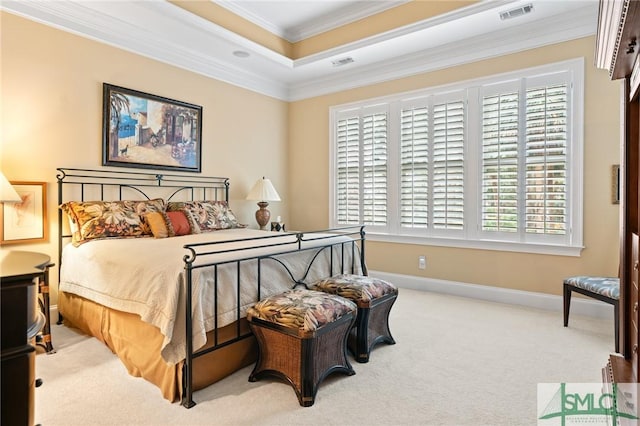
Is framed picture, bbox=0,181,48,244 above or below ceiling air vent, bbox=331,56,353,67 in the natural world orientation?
below

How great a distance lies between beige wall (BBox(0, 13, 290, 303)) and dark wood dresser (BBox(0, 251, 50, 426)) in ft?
8.81

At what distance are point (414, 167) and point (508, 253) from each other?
4.86 ft

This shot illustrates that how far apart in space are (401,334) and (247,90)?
3.87 m

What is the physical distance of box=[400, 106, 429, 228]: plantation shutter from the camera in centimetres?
439

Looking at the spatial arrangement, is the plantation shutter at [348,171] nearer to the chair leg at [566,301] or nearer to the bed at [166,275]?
the bed at [166,275]

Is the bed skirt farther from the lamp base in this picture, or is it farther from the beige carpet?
the lamp base

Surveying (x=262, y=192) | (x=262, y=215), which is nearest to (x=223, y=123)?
(x=262, y=192)

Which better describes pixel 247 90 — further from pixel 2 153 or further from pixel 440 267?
pixel 440 267

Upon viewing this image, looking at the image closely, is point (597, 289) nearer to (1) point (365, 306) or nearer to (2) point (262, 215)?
(1) point (365, 306)

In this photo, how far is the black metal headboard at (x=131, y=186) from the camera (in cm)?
326

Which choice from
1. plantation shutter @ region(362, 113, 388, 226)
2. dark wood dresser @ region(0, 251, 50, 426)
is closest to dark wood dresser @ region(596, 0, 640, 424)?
dark wood dresser @ region(0, 251, 50, 426)

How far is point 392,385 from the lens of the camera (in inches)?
83.9

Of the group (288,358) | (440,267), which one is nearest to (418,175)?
(440,267)

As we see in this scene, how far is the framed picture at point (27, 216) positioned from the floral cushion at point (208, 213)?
1.06m
